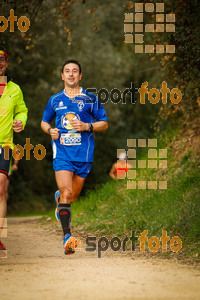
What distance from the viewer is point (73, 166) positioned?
746 centimetres

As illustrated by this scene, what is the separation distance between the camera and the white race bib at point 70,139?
Result: 24.0 ft

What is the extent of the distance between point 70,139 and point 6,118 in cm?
88

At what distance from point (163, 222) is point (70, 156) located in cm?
196

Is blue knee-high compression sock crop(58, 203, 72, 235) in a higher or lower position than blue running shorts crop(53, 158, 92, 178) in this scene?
lower

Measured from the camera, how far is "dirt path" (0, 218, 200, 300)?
4.83 metres

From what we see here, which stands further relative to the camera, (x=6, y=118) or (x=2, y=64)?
(x=2, y=64)

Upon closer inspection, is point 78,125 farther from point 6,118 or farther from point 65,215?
point 65,215

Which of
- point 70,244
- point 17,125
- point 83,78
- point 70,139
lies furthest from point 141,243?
point 83,78

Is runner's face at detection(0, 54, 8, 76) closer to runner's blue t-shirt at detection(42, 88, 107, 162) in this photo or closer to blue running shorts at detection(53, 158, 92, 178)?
runner's blue t-shirt at detection(42, 88, 107, 162)

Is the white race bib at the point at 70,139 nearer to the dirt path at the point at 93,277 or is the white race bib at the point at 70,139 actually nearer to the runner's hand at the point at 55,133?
the runner's hand at the point at 55,133

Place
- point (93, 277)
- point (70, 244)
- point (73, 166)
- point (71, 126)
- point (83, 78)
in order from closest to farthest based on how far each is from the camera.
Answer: point (93, 277) → point (70, 244) → point (71, 126) → point (73, 166) → point (83, 78)

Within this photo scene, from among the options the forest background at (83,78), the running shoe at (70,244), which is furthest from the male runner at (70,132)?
the forest background at (83,78)

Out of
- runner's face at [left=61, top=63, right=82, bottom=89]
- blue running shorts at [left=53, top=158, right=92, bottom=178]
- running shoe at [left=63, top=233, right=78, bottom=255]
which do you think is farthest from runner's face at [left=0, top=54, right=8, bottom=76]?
running shoe at [left=63, top=233, right=78, bottom=255]

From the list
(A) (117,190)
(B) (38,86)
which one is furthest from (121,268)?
(B) (38,86)
